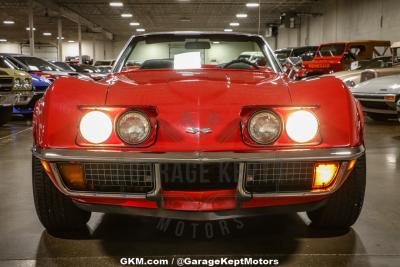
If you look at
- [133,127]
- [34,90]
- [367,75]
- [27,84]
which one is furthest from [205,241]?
[367,75]

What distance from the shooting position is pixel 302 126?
1.97 meters

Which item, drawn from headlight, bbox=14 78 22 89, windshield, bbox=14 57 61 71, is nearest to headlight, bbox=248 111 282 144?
headlight, bbox=14 78 22 89

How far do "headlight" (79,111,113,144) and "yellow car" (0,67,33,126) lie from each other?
18.9 ft

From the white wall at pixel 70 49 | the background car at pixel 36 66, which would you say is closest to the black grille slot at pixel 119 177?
the background car at pixel 36 66

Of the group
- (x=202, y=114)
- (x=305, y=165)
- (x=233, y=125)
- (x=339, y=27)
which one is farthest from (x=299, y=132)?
(x=339, y=27)

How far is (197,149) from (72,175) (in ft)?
1.88

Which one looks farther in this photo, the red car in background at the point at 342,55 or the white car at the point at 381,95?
the red car in background at the point at 342,55

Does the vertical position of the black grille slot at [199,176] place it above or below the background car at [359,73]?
below

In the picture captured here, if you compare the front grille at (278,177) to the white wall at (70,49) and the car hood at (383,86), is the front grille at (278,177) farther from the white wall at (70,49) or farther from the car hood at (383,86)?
the white wall at (70,49)

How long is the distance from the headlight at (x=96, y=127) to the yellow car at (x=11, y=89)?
5776mm

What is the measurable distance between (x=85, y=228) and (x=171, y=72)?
107cm

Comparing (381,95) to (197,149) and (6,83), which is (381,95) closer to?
(6,83)

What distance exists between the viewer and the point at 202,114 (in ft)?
6.38

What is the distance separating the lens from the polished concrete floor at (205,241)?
213 cm
